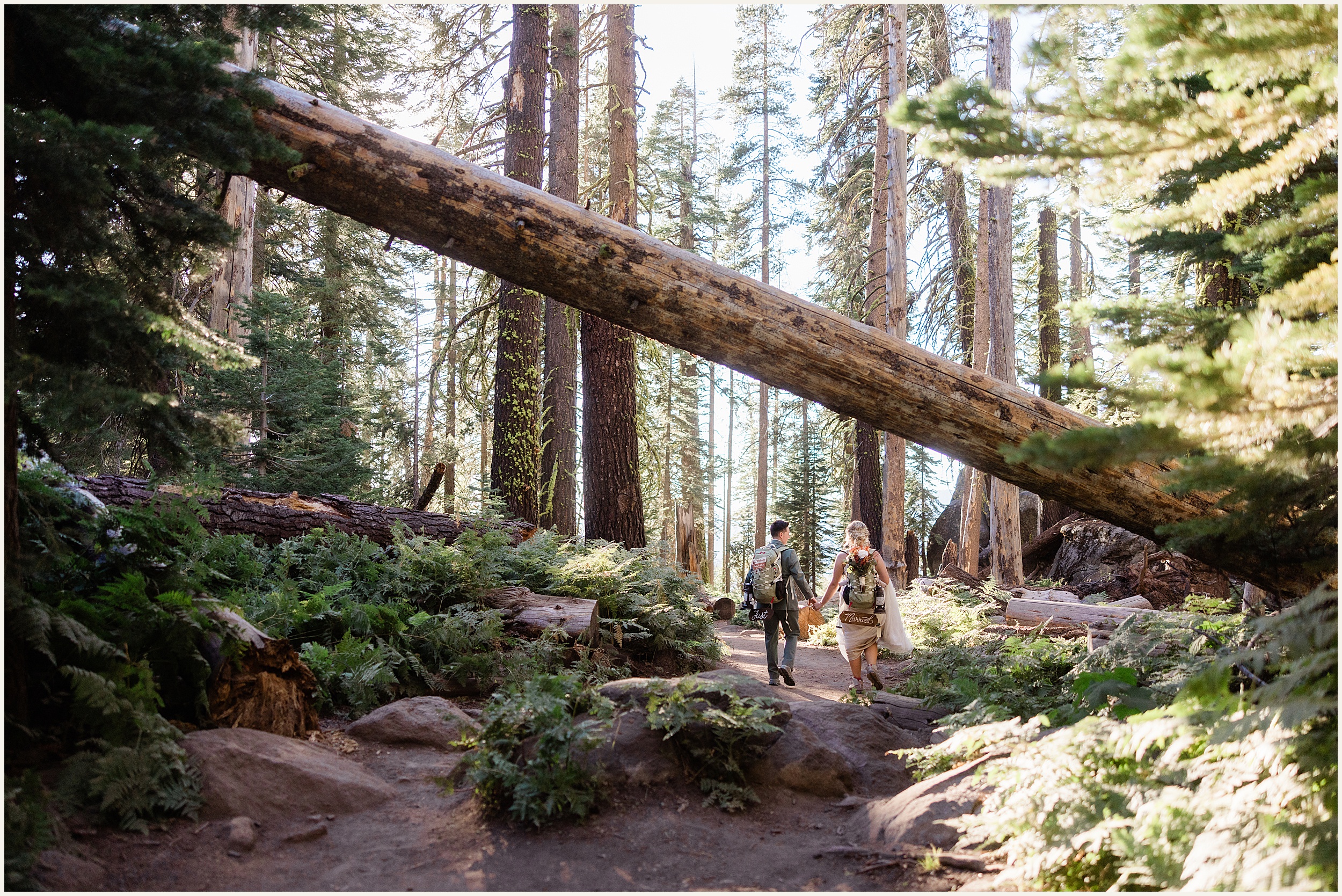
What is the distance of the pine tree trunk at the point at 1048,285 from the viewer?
740 inches

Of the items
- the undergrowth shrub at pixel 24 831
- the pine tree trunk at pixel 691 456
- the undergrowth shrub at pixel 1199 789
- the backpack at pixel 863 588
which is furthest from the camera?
the pine tree trunk at pixel 691 456

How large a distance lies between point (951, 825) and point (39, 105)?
18.7 ft

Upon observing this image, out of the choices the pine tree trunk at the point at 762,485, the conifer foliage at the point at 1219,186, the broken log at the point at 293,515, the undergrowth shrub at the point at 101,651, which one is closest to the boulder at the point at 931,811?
the conifer foliage at the point at 1219,186

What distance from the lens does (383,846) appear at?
3.78 metres

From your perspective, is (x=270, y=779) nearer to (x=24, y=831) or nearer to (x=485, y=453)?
(x=24, y=831)

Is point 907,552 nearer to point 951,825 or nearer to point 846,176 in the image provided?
point 846,176

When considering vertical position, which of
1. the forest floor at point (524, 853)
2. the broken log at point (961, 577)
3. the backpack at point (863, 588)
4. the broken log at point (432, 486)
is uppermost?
the broken log at point (432, 486)

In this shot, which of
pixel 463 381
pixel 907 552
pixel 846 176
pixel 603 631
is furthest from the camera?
pixel 846 176

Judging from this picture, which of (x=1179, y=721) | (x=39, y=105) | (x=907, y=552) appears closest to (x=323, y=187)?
(x=39, y=105)

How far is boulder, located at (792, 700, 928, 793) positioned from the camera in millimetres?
5031

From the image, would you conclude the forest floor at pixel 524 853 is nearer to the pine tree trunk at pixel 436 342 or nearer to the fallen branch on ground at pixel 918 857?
the fallen branch on ground at pixel 918 857

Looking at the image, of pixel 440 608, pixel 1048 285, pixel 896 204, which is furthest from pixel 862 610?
pixel 1048 285

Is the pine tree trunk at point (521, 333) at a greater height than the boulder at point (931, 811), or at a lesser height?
greater

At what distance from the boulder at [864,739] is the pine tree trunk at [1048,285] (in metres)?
14.5
